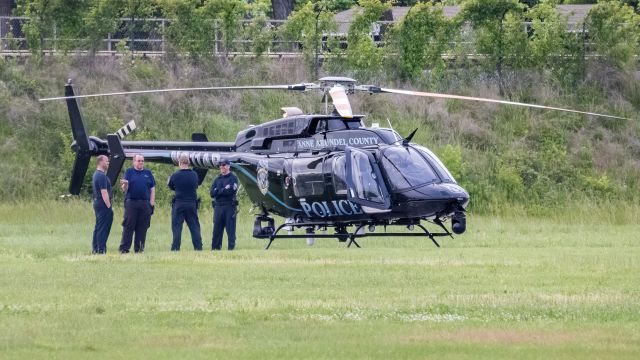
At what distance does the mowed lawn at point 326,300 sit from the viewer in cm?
1398

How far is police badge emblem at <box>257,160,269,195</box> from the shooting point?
24.1 meters

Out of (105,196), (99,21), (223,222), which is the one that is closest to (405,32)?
(99,21)

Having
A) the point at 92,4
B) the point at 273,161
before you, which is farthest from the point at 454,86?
the point at 273,161

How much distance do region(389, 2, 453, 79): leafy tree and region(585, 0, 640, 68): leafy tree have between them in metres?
4.69

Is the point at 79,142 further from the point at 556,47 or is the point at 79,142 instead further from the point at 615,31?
the point at 615,31

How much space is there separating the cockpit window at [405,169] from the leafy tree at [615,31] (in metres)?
22.8

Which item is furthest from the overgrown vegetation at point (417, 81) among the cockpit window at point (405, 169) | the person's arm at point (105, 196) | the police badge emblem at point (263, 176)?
the cockpit window at point (405, 169)

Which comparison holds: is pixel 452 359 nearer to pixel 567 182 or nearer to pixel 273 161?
pixel 273 161

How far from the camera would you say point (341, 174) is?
22.5m

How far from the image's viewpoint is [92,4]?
44.2 m

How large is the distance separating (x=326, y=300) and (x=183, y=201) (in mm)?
8866

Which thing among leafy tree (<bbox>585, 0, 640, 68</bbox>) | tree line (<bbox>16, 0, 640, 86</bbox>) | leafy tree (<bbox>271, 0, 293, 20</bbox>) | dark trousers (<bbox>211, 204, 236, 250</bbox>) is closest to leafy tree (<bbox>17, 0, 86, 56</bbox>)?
tree line (<bbox>16, 0, 640, 86</bbox>)

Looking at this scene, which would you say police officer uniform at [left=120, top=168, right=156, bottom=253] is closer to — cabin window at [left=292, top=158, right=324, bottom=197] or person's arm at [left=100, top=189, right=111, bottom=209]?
person's arm at [left=100, top=189, right=111, bottom=209]

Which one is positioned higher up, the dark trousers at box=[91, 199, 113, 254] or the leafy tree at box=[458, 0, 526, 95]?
the leafy tree at box=[458, 0, 526, 95]
